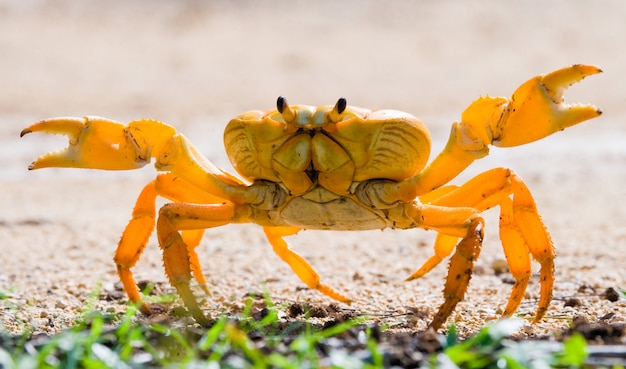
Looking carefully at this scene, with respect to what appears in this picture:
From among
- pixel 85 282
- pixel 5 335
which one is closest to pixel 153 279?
pixel 85 282

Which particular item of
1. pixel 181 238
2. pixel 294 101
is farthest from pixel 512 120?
pixel 294 101

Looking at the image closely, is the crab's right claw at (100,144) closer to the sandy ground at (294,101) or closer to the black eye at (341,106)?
the sandy ground at (294,101)

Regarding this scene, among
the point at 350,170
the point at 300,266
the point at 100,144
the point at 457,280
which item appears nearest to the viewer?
the point at 457,280

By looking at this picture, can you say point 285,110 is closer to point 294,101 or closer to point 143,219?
point 143,219

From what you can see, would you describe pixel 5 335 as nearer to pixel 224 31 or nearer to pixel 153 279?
pixel 153 279

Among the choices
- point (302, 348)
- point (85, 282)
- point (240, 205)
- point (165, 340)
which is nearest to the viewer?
point (302, 348)
